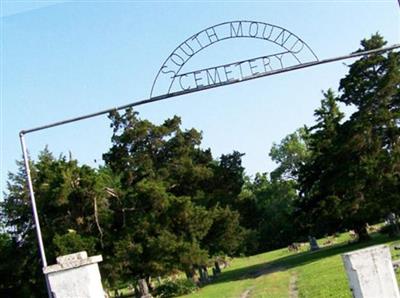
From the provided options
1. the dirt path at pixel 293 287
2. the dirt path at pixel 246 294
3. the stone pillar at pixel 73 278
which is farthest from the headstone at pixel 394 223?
the stone pillar at pixel 73 278

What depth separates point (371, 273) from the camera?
23.0ft

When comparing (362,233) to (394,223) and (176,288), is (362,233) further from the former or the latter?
(176,288)

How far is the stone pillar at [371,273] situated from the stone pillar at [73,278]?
10.3ft

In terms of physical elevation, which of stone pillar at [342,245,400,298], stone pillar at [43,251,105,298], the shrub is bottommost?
the shrub

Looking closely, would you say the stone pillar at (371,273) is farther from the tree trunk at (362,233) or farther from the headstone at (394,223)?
the tree trunk at (362,233)

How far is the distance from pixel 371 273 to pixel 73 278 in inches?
143

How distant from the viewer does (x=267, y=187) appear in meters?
82.4

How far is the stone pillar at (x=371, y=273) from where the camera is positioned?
6984 millimetres

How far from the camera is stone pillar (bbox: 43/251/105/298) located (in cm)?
705

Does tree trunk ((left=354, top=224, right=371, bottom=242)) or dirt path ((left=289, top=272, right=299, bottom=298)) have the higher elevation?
tree trunk ((left=354, top=224, right=371, bottom=242))

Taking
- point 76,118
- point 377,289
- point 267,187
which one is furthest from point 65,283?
point 267,187

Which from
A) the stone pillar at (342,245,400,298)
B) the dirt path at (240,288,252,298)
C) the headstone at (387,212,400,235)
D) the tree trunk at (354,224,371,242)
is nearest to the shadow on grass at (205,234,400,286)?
the tree trunk at (354,224,371,242)

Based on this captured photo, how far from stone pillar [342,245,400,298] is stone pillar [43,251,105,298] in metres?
3.14

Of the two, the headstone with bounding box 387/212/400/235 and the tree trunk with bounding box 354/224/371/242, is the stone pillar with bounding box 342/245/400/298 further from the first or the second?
the tree trunk with bounding box 354/224/371/242
